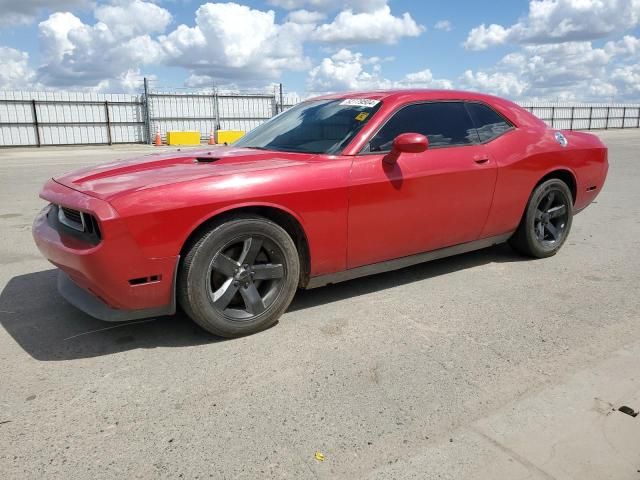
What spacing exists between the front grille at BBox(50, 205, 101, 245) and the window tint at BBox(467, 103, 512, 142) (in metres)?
3.02

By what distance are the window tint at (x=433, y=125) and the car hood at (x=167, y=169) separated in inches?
23.1

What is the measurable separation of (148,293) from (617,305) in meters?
3.20

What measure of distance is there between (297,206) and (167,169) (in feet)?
2.74

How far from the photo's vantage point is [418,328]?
3.36 metres

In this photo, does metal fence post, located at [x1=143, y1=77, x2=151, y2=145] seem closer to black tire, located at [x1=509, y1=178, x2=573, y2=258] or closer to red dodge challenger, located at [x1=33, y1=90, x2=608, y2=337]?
red dodge challenger, located at [x1=33, y1=90, x2=608, y2=337]

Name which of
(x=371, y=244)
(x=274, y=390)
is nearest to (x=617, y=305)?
(x=371, y=244)


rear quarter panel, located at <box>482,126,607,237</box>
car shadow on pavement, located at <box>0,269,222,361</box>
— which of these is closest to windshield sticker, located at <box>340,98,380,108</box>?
rear quarter panel, located at <box>482,126,607,237</box>

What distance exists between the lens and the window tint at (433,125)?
3705mm

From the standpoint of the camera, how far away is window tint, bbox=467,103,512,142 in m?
4.32

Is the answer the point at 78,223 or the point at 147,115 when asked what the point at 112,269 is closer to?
the point at 78,223

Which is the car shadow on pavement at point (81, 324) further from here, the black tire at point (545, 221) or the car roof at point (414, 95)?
the car roof at point (414, 95)

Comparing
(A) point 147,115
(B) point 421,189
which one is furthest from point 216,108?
(B) point 421,189

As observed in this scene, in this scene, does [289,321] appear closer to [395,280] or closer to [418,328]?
[418,328]

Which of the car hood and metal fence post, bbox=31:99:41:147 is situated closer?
the car hood
